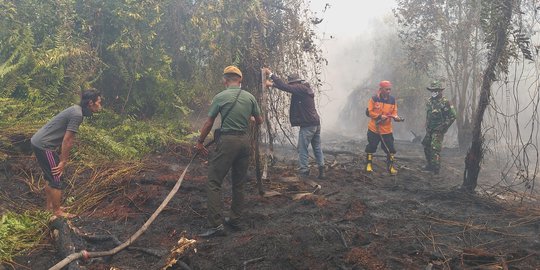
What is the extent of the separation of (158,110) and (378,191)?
5908mm

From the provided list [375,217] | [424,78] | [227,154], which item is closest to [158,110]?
[227,154]

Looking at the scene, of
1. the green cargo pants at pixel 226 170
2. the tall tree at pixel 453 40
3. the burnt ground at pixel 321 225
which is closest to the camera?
the burnt ground at pixel 321 225

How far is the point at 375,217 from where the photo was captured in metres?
5.15

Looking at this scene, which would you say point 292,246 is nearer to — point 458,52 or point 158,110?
point 158,110

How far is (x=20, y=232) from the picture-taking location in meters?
4.14

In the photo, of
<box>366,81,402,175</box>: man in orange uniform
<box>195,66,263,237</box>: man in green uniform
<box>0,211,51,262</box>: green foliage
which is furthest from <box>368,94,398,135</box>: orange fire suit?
<box>0,211,51,262</box>: green foliage

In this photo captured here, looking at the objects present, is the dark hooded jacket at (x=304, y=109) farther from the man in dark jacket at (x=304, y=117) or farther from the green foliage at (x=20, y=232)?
the green foliage at (x=20, y=232)

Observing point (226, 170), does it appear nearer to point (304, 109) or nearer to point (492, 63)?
point (304, 109)

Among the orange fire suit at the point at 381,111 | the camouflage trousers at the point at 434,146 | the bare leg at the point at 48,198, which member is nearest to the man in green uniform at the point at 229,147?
the bare leg at the point at 48,198

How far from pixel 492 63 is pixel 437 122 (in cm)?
285

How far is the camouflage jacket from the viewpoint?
8.55m

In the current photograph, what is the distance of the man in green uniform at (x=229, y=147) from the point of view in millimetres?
4590

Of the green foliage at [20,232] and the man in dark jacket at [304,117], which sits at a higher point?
the man in dark jacket at [304,117]

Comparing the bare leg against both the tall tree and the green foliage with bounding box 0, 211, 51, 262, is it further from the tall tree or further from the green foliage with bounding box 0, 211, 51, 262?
the tall tree
